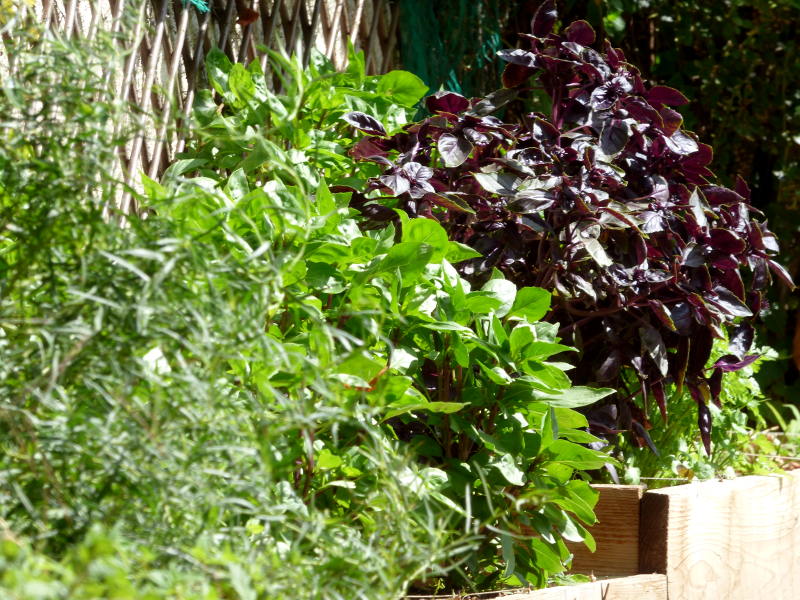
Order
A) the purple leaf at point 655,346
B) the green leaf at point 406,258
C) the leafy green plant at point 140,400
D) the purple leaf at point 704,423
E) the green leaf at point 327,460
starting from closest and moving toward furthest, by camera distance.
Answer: the leafy green plant at point 140,400 < the green leaf at point 327,460 < the green leaf at point 406,258 < the purple leaf at point 655,346 < the purple leaf at point 704,423

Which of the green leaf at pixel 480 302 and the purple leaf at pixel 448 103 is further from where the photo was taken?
the purple leaf at pixel 448 103

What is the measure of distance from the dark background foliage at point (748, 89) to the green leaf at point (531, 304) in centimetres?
228

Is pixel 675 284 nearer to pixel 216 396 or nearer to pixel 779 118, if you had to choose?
pixel 216 396

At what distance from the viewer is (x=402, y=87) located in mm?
1881

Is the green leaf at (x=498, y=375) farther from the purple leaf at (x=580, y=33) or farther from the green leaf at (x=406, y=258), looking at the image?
the purple leaf at (x=580, y=33)

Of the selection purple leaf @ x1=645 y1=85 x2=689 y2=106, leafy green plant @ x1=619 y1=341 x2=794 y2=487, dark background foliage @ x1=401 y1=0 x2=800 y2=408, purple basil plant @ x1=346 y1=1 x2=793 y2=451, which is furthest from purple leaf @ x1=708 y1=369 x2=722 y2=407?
dark background foliage @ x1=401 y1=0 x2=800 y2=408

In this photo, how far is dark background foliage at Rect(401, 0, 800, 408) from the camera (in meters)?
3.58

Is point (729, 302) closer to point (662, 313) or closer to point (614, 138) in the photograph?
point (662, 313)

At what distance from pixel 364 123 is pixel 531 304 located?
496mm

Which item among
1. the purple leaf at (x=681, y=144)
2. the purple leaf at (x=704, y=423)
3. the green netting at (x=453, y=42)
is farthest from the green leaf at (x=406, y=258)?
the green netting at (x=453, y=42)

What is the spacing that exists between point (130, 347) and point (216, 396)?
0.07m

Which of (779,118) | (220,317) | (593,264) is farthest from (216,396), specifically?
(779,118)

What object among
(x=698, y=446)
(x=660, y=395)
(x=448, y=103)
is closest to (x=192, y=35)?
(x=448, y=103)

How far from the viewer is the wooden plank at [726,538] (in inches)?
71.0
